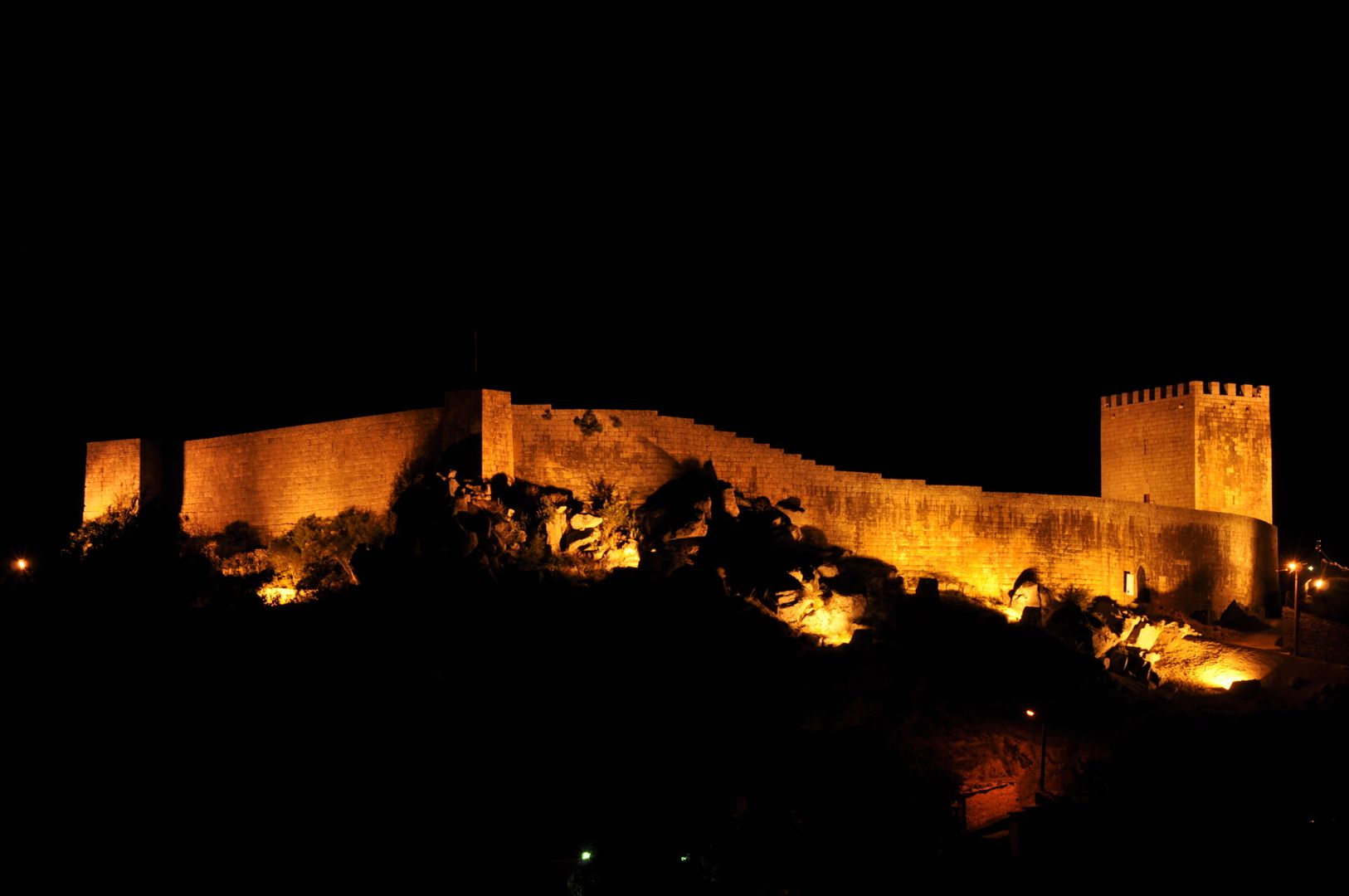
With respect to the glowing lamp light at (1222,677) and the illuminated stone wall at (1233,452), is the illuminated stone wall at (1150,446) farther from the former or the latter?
the glowing lamp light at (1222,677)

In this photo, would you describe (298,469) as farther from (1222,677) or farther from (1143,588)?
(1222,677)

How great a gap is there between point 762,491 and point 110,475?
53.8 ft

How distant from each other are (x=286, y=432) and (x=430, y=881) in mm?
13803

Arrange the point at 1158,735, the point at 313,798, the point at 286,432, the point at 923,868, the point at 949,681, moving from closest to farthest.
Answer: the point at 923,868, the point at 313,798, the point at 1158,735, the point at 949,681, the point at 286,432

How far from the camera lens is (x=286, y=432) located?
94.7ft

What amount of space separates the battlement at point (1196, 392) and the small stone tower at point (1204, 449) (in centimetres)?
2

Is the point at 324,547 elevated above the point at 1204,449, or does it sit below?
below

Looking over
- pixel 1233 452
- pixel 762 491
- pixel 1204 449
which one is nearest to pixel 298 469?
pixel 762 491

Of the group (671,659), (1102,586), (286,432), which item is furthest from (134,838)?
(1102,586)

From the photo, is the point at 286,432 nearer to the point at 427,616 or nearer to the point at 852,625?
the point at 427,616

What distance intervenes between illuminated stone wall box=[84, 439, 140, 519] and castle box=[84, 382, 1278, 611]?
5 cm

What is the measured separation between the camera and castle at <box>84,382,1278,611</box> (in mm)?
27328

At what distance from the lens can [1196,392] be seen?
3312cm

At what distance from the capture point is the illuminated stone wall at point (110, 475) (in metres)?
29.9
